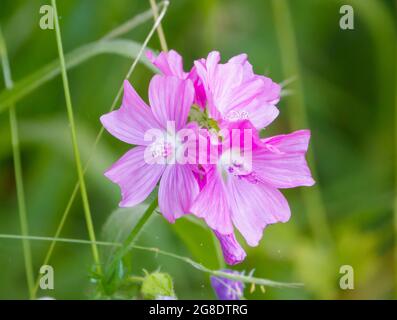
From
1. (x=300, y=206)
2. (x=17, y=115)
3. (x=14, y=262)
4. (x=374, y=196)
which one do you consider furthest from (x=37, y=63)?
(x=374, y=196)

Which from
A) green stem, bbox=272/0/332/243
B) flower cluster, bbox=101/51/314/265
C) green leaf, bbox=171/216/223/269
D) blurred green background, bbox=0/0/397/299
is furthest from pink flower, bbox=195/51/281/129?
green stem, bbox=272/0/332/243

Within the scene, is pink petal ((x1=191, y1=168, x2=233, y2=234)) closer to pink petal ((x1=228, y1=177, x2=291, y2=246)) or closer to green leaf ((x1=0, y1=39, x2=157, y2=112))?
pink petal ((x1=228, y1=177, x2=291, y2=246))

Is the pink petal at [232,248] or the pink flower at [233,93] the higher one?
the pink flower at [233,93]

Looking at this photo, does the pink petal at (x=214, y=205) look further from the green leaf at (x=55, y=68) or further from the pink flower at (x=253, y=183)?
the green leaf at (x=55, y=68)

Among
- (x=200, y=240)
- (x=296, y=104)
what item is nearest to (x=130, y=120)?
(x=200, y=240)

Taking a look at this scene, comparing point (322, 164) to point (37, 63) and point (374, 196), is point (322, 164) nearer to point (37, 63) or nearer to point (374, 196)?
point (374, 196)

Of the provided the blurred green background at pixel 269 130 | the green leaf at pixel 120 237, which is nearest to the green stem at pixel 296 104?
the blurred green background at pixel 269 130

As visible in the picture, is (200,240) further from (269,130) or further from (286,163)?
(269,130)
